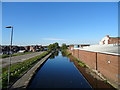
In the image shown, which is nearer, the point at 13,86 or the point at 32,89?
the point at 13,86

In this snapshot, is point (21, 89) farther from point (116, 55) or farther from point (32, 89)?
point (116, 55)

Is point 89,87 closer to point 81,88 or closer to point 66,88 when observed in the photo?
point 81,88

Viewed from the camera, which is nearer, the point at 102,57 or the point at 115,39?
the point at 102,57

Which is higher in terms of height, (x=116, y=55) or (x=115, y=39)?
(x=115, y=39)

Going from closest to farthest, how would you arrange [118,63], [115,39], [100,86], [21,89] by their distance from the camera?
[21,89] < [118,63] < [100,86] < [115,39]

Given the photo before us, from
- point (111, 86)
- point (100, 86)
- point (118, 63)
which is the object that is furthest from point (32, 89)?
point (118, 63)

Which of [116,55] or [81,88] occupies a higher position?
[116,55]

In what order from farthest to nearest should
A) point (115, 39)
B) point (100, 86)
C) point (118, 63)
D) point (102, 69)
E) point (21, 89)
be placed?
point (115, 39), point (102, 69), point (100, 86), point (118, 63), point (21, 89)

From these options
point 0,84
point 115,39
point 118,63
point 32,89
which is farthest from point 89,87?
point 115,39

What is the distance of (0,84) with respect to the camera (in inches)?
436

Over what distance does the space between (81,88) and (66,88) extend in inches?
65.9


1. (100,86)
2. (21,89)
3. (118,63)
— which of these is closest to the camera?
(21,89)

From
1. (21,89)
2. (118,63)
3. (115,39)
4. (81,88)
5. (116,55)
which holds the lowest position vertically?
(81,88)

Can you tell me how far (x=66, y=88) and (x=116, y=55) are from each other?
640 cm
